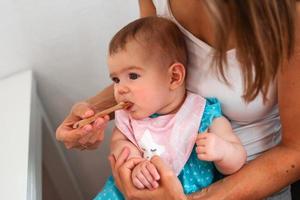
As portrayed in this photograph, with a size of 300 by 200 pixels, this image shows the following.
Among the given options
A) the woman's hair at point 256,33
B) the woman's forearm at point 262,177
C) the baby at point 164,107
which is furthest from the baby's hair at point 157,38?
the woman's forearm at point 262,177

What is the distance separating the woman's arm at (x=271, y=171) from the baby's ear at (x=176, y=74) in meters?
0.17

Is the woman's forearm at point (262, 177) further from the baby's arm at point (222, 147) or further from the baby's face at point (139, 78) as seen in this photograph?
the baby's face at point (139, 78)

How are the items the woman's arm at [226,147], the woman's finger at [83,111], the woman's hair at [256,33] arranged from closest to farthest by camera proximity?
the woman's hair at [256,33] → the woman's arm at [226,147] → the woman's finger at [83,111]

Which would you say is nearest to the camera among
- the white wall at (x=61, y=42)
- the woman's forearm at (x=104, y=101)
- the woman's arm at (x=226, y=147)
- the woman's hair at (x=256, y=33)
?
the woman's hair at (x=256, y=33)

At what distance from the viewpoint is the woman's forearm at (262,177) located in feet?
2.48

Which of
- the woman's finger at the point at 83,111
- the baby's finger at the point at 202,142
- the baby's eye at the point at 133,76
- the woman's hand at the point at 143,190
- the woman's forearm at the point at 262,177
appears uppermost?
the baby's eye at the point at 133,76

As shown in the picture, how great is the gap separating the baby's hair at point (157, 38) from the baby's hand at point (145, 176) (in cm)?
18

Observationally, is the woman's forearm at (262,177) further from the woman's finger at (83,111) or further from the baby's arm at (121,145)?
the woman's finger at (83,111)

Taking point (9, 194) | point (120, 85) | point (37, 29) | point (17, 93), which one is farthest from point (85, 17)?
point (9, 194)

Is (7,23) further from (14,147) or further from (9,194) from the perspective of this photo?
(9,194)

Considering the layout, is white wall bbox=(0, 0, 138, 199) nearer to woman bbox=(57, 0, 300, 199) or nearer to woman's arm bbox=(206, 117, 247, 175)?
woman bbox=(57, 0, 300, 199)

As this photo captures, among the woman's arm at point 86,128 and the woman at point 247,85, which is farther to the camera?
the woman's arm at point 86,128

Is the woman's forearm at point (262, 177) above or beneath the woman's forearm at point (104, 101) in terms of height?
beneath

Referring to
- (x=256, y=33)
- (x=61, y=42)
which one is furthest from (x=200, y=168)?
(x=61, y=42)
